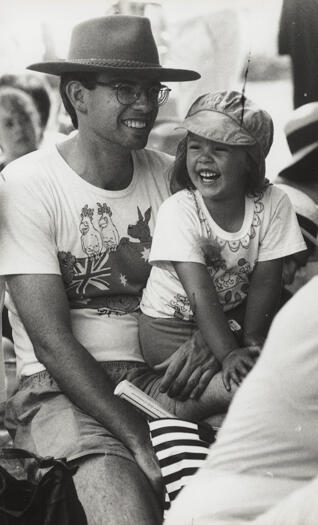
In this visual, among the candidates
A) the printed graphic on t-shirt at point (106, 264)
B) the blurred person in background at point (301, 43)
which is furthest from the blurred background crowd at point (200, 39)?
the printed graphic on t-shirt at point (106, 264)

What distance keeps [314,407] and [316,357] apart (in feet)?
0.40

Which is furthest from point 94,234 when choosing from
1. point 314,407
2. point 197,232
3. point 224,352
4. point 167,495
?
point 314,407

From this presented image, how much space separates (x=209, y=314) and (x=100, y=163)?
686 mm

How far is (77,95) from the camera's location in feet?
9.91

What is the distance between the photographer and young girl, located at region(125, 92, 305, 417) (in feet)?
8.66

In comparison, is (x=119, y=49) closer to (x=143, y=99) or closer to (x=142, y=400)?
(x=143, y=99)

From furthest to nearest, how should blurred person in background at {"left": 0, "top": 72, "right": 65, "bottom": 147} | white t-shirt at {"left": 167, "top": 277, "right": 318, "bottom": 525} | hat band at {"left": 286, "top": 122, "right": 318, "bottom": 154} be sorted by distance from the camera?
blurred person in background at {"left": 0, "top": 72, "right": 65, "bottom": 147} → hat band at {"left": 286, "top": 122, "right": 318, "bottom": 154} → white t-shirt at {"left": 167, "top": 277, "right": 318, "bottom": 525}

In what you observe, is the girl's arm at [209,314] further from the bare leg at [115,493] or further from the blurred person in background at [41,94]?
the blurred person in background at [41,94]

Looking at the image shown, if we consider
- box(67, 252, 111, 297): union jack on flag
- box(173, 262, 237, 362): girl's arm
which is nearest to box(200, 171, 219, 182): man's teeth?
box(173, 262, 237, 362): girl's arm

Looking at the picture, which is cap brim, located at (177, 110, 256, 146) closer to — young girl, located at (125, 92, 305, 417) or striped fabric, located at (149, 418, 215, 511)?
young girl, located at (125, 92, 305, 417)

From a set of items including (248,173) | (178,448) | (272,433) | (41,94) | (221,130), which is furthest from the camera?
(41,94)


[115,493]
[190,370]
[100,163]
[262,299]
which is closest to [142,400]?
[190,370]

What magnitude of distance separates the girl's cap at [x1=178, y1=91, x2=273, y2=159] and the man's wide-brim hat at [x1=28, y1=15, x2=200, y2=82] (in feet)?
0.78

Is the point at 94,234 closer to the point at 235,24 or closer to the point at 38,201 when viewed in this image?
the point at 38,201
